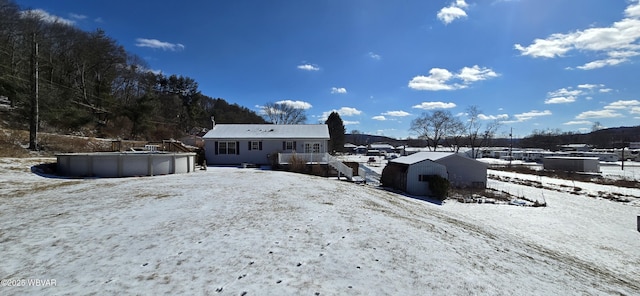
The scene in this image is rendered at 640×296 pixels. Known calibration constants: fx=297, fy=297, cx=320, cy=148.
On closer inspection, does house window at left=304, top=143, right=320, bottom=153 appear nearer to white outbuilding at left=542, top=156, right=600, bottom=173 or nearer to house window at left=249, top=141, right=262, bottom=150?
house window at left=249, top=141, right=262, bottom=150

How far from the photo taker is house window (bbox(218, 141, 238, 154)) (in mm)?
26750

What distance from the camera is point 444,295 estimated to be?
15.4ft

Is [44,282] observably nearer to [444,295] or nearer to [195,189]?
[444,295]

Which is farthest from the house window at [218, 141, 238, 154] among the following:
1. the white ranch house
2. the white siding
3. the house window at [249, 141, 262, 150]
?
the white siding

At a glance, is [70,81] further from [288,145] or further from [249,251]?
[249,251]

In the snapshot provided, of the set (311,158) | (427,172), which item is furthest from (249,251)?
(427,172)

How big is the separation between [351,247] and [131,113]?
36.8 m

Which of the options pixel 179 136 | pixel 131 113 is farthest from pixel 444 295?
pixel 179 136

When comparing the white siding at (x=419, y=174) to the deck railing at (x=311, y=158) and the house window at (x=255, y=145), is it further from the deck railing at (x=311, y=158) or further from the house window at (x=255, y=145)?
the house window at (x=255, y=145)

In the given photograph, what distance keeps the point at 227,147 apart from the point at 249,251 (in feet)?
73.4

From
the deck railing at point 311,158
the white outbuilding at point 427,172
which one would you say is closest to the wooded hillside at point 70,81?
the deck railing at point 311,158

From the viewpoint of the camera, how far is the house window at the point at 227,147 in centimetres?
2675

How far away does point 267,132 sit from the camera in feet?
92.9

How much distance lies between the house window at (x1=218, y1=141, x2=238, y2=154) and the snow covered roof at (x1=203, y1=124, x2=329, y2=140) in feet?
2.09
